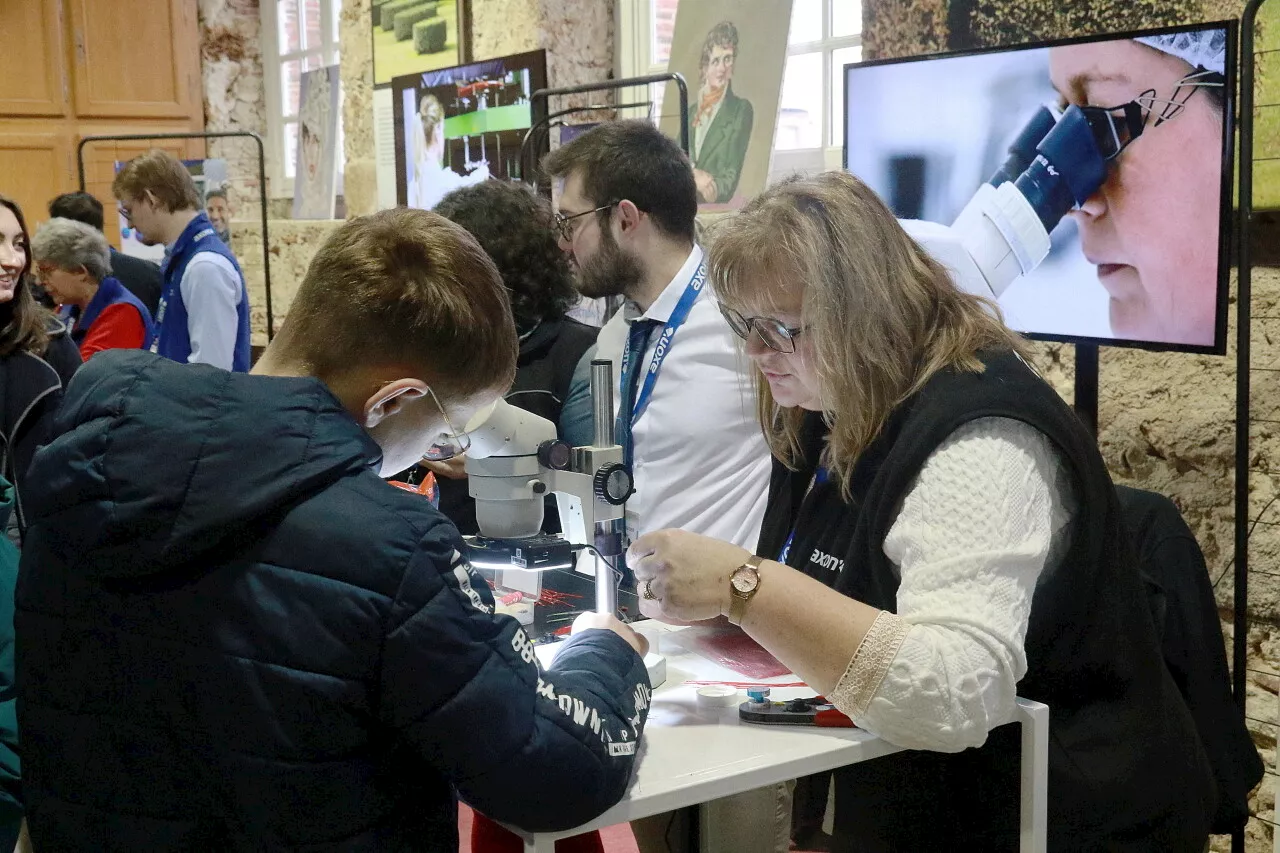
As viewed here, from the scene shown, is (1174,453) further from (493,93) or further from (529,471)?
(493,93)

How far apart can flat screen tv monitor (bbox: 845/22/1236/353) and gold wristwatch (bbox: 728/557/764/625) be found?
1.24m

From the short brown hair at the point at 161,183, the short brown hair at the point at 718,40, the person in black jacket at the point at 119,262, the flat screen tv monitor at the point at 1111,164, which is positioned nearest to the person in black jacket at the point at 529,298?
the flat screen tv monitor at the point at 1111,164

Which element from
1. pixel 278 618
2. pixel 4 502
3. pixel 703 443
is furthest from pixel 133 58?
pixel 278 618

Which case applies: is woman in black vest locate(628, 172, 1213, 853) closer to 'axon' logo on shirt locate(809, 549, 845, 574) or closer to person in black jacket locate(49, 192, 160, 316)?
'axon' logo on shirt locate(809, 549, 845, 574)

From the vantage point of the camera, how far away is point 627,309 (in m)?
2.95

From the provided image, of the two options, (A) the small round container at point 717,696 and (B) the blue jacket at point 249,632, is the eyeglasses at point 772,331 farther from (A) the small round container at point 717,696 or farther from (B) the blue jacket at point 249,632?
A: (B) the blue jacket at point 249,632

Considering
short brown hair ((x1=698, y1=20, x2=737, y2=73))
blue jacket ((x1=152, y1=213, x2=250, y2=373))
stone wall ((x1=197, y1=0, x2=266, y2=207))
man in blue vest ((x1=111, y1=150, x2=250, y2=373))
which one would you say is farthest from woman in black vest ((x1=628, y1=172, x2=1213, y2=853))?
stone wall ((x1=197, y1=0, x2=266, y2=207))

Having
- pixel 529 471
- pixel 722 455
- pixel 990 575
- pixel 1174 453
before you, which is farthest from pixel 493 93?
pixel 990 575

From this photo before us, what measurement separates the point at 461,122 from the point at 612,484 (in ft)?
12.3

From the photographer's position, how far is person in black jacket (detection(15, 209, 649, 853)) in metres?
1.11

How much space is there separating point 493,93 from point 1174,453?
10.1ft

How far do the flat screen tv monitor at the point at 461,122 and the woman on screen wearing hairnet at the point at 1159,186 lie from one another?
8.20ft

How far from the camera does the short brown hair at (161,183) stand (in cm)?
498

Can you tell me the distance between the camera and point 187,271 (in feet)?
15.5
